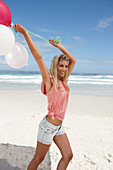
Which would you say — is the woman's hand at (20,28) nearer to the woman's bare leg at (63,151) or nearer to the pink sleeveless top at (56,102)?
the pink sleeveless top at (56,102)

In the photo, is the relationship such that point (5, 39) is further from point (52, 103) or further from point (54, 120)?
point (54, 120)

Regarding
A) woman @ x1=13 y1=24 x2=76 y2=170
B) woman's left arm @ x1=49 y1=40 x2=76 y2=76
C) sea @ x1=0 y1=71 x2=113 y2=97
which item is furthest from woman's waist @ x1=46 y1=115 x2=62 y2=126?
sea @ x1=0 y1=71 x2=113 y2=97

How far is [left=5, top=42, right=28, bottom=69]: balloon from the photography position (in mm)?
2596

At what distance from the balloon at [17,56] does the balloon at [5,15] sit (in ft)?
1.54

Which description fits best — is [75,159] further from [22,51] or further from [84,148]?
[22,51]

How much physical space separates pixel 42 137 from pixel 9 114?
412 centimetres

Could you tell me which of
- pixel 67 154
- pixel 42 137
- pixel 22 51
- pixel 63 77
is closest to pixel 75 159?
pixel 67 154

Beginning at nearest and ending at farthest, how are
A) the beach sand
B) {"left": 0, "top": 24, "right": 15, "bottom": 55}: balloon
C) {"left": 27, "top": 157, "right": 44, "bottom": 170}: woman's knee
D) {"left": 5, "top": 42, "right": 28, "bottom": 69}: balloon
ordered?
{"left": 0, "top": 24, "right": 15, "bottom": 55}: balloon → {"left": 27, "top": 157, "right": 44, "bottom": 170}: woman's knee → {"left": 5, "top": 42, "right": 28, "bottom": 69}: balloon → the beach sand

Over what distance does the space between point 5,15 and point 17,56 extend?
0.62m

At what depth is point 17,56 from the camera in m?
2.59

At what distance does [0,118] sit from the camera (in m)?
5.49

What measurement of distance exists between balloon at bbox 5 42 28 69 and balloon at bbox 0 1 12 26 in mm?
468

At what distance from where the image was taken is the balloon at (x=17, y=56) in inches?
102

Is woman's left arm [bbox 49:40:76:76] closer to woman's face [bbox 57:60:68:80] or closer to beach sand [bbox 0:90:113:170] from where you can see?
woman's face [bbox 57:60:68:80]
